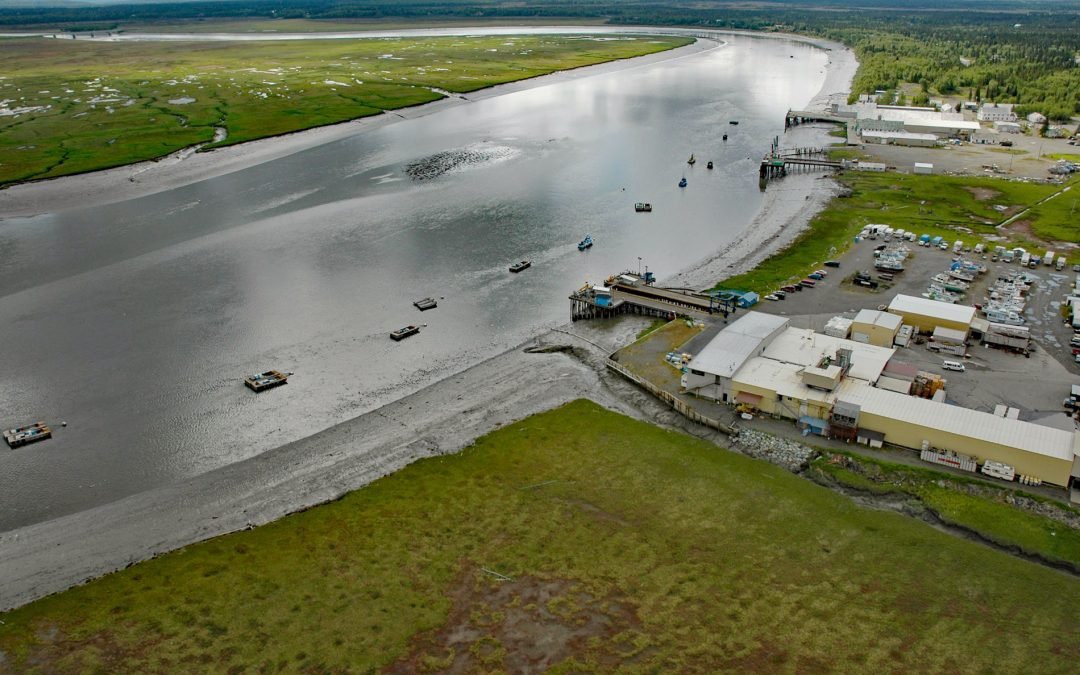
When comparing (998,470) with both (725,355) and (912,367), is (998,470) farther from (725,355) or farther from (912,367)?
(725,355)

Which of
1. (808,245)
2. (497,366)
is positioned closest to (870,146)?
(808,245)

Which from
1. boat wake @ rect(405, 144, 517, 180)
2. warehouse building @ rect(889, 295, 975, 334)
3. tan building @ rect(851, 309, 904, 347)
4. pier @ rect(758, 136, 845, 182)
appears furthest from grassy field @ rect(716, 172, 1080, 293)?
boat wake @ rect(405, 144, 517, 180)

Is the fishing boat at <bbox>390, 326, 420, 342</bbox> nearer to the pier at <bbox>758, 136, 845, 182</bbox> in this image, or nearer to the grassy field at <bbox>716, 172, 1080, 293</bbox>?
the grassy field at <bbox>716, 172, 1080, 293</bbox>

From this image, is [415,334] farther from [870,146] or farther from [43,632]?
[870,146]

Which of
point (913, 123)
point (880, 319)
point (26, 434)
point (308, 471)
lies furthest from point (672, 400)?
point (913, 123)

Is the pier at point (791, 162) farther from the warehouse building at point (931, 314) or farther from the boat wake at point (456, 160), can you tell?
the warehouse building at point (931, 314)
